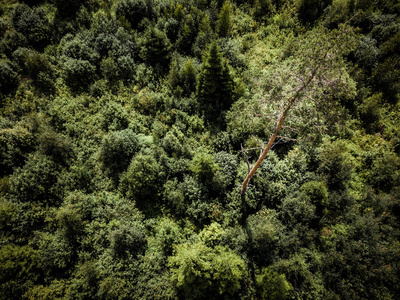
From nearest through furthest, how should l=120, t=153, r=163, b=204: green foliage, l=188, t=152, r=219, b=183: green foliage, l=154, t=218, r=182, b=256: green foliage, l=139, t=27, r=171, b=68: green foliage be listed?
l=154, t=218, r=182, b=256: green foliage
l=188, t=152, r=219, b=183: green foliage
l=120, t=153, r=163, b=204: green foliage
l=139, t=27, r=171, b=68: green foliage

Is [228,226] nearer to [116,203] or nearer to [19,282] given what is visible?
[116,203]

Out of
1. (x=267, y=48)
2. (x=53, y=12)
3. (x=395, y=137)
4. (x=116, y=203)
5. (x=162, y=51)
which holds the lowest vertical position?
(x=116, y=203)

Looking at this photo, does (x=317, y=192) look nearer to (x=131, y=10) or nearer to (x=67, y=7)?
(x=131, y=10)

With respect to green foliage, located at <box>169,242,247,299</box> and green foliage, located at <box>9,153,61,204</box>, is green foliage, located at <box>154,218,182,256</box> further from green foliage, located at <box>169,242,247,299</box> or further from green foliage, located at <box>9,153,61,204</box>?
green foliage, located at <box>9,153,61,204</box>

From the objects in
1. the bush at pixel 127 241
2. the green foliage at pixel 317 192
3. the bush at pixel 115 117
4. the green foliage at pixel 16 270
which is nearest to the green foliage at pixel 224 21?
the bush at pixel 115 117

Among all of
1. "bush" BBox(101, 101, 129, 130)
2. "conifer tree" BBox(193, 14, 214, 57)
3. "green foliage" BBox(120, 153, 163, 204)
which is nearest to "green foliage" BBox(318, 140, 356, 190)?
"green foliage" BBox(120, 153, 163, 204)

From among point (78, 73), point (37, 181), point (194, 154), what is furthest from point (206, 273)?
point (78, 73)

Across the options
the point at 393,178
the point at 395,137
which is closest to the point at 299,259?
the point at 393,178
